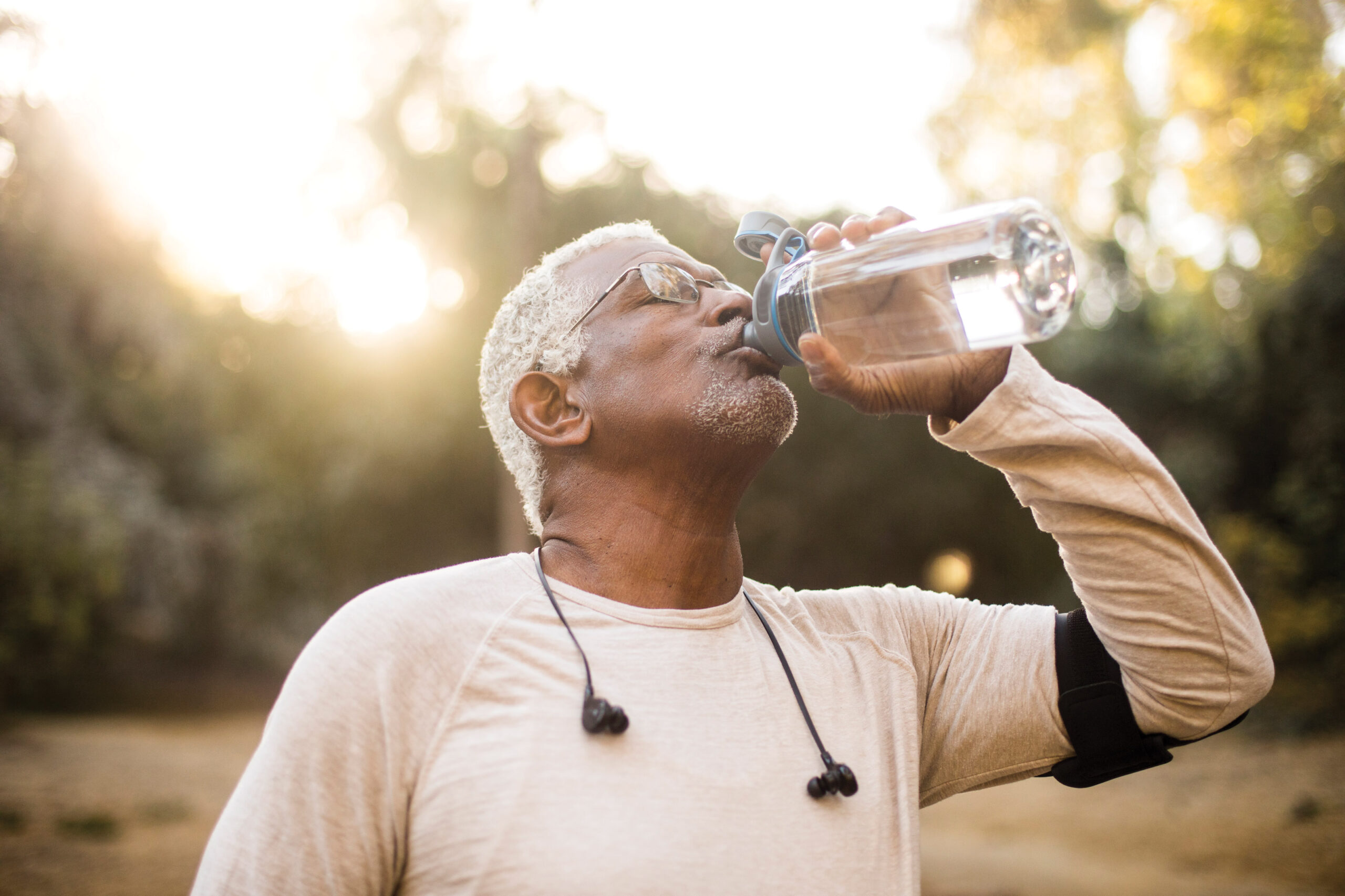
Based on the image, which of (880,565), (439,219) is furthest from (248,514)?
(880,565)

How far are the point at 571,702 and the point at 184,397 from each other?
13.8 m

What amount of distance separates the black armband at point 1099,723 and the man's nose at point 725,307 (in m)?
0.92

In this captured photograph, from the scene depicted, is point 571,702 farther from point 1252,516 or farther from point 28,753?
point 1252,516

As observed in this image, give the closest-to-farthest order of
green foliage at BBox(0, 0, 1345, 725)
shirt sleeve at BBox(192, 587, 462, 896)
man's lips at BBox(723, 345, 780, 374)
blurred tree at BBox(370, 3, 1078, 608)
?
1. shirt sleeve at BBox(192, 587, 462, 896)
2. man's lips at BBox(723, 345, 780, 374)
3. blurred tree at BBox(370, 3, 1078, 608)
4. green foliage at BBox(0, 0, 1345, 725)

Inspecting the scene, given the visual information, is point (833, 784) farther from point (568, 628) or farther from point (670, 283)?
point (670, 283)

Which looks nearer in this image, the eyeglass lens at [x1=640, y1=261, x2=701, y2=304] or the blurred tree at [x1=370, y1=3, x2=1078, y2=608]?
the eyeglass lens at [x1=640, y1=261, x2=701, y2=304]

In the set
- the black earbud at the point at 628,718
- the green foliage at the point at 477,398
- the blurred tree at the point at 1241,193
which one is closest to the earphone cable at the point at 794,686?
the black earbud at the point at 628,718

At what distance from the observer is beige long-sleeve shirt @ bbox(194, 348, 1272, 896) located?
1306 millimetres

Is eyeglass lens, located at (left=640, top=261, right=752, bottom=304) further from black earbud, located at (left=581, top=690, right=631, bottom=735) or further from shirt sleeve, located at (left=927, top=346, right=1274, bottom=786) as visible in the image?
black earbud, located at (left=581, top=690, right=631, bottom=735)

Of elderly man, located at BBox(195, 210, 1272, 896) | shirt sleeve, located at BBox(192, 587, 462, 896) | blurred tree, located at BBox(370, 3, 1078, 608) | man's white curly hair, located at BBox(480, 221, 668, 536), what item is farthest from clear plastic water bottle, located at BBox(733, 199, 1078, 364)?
blurred tree, located at BBox(370, 3, 1078, 608)

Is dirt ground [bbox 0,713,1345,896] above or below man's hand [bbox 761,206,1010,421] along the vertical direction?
below

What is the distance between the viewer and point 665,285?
197cm

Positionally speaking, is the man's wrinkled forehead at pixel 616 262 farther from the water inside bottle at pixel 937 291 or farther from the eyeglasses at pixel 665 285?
the water inside bottle at pixel 937 291

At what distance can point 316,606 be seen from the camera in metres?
14.8
